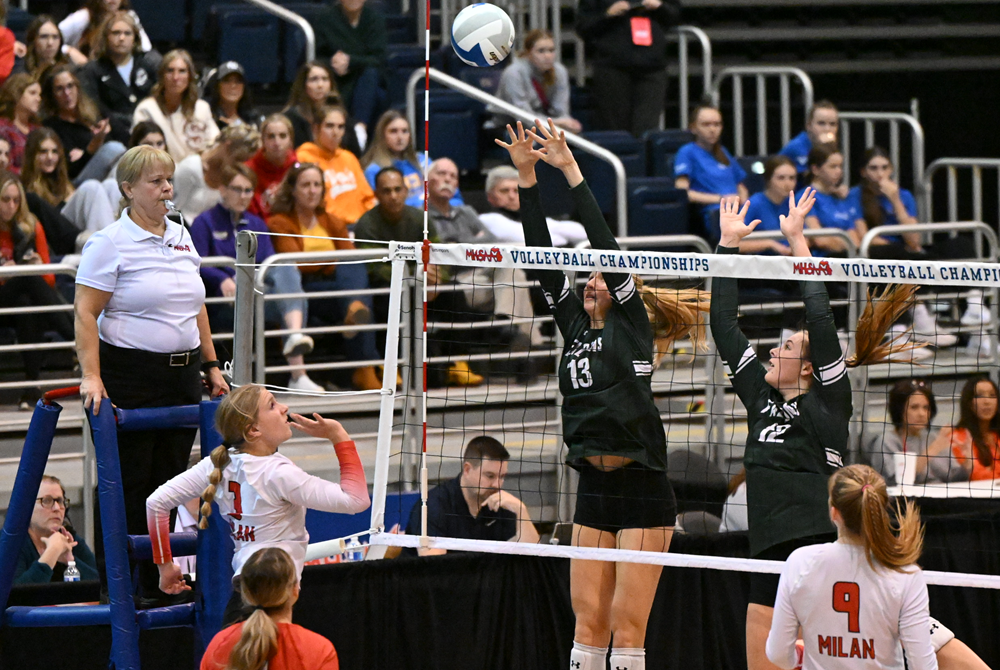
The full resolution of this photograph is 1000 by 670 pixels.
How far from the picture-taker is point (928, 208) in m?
10.9

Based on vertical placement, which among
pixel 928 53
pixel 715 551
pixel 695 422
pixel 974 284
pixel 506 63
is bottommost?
pixel 715 551

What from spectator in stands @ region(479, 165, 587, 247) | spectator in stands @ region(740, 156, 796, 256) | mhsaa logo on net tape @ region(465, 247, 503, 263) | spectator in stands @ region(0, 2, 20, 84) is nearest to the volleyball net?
mhsaa logo on net tape @ region(465, 247, 503, 263)

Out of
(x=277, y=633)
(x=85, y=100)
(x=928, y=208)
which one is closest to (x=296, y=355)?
(x=85, y=100)

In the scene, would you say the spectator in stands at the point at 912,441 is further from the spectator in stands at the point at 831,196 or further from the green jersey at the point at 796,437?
the green jersey at the point at 796,437

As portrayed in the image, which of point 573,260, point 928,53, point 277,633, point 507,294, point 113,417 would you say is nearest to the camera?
point 277,633

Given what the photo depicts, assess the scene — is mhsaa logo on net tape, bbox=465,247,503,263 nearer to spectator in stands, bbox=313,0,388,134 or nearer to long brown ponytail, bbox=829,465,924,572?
long brown ponytail, bbox=829,465,924,572

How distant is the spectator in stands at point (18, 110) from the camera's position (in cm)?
846

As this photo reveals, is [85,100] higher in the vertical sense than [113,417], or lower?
higher

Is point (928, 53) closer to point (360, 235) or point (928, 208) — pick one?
point (928, 208)

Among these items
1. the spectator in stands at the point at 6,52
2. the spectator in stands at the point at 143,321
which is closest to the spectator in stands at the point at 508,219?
the spectator in stands at the point at 6,52

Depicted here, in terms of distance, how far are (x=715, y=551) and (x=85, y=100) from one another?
16.1 ft

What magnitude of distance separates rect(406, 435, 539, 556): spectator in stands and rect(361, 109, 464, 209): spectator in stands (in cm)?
281

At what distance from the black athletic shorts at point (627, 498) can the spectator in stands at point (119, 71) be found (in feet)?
16.3

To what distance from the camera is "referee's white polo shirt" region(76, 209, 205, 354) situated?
5074 millimetres
